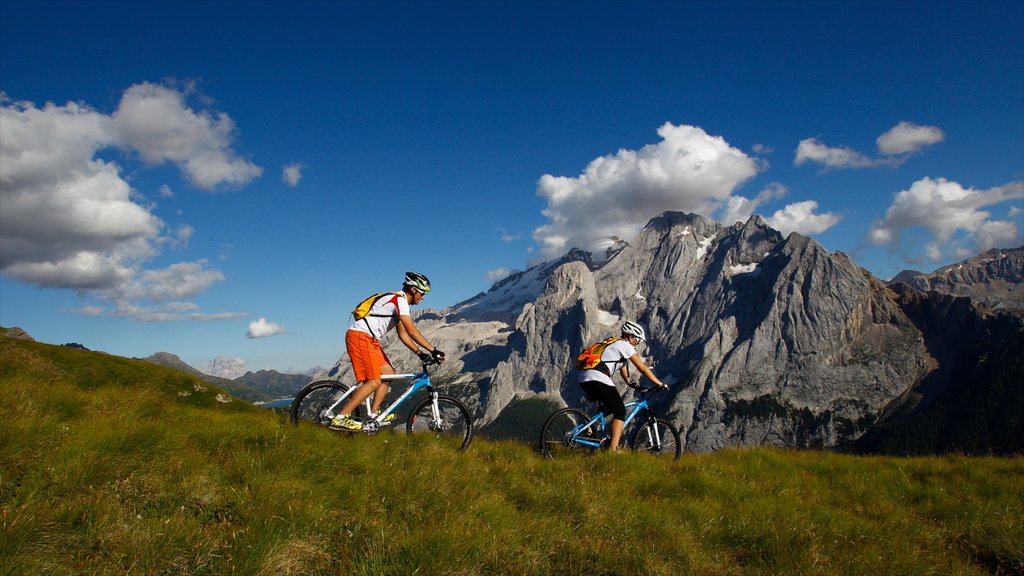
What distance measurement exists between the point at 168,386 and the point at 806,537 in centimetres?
3964

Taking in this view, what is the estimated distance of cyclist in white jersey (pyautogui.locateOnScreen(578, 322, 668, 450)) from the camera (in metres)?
12.7

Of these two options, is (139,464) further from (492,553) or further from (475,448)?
(475,448)

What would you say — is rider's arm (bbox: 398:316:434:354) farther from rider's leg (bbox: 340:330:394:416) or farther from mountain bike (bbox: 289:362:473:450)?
rider's leg (bbox: 340:330:394:416)

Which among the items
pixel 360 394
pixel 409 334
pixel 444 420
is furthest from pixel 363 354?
pixel 444 420

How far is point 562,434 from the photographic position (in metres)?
12.7

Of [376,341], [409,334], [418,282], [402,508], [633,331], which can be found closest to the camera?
[402,508]

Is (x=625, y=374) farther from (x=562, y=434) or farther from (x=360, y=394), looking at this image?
(x=360, y=394)

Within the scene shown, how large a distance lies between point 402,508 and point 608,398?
7.10m

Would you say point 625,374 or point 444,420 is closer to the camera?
point 444,420

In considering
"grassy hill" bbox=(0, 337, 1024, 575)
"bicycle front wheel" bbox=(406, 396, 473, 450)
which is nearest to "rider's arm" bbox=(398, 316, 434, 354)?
"bicycle front wheel" bbox=(406, 396, 473, 450)

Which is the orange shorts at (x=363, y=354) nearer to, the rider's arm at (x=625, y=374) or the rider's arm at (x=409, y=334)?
the rider's arm at (x=409, y=334)

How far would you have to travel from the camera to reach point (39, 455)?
611 cm

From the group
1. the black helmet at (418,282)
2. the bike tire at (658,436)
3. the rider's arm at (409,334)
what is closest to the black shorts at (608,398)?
the bike tire at (658,436)

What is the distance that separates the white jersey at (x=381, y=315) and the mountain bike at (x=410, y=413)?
118cm
